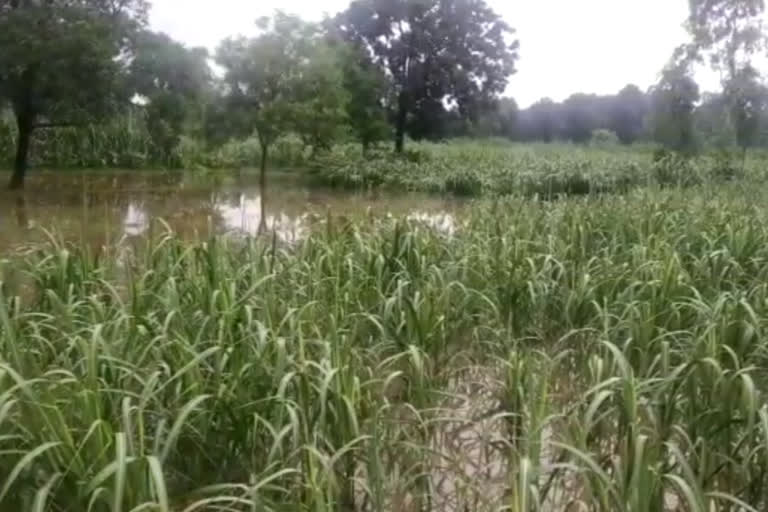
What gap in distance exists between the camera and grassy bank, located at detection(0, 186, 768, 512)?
170 cm

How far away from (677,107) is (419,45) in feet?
36.5

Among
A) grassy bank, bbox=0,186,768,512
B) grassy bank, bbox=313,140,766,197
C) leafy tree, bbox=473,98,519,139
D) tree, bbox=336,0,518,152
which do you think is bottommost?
grassy bank, bbox=0,186,768,512

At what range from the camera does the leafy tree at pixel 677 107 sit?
685 inches

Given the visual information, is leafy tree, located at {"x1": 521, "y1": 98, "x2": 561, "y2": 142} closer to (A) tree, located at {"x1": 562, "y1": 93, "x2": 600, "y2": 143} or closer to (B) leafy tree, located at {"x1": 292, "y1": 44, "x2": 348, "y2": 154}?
(A) tree, located at {"x1": 562, "y1": 93, "x2": 600, "y2": 143}

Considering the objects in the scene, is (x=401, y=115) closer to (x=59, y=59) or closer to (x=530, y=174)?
(x=530, y=174)

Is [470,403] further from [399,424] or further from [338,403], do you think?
[338,403]

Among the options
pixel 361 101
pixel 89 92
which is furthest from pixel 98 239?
pixel 361 101

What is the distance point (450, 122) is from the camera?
26812 mm

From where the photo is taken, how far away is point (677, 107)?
17.4 m

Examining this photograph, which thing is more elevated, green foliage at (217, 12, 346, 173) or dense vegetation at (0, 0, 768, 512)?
green foliage at (217, 12, 346, 173)

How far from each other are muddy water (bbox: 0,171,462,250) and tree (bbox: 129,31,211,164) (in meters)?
1.32

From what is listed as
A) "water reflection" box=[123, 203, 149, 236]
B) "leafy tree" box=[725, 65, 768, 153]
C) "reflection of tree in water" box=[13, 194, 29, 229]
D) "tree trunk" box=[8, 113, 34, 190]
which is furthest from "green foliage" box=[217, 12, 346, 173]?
"leafy tree" box=[725, 65, 768, 153]

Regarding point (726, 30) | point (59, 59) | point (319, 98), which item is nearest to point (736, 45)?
point (726, 30)

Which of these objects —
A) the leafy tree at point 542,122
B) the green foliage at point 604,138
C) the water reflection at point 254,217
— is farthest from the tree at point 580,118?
the water reflection at point 254,217
